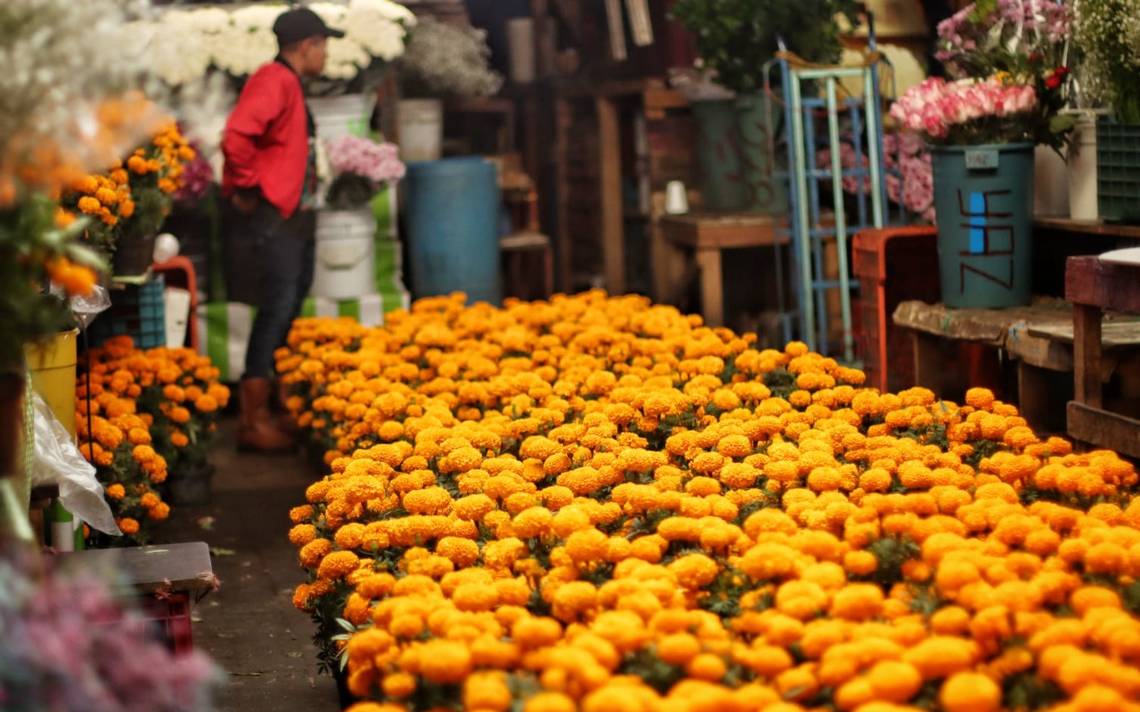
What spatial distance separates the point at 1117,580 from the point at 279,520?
415 centimetres

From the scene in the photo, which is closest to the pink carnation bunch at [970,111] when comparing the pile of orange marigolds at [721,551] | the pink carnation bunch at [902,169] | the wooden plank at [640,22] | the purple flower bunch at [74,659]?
the pile of orange marigolds at [721,551]

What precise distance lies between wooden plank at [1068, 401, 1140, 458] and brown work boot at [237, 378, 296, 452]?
4.17 metres

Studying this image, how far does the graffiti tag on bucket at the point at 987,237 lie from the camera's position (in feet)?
17.8

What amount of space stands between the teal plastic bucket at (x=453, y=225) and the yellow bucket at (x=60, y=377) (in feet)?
14.6

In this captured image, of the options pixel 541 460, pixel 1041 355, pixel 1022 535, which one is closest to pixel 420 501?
pixel 541 460

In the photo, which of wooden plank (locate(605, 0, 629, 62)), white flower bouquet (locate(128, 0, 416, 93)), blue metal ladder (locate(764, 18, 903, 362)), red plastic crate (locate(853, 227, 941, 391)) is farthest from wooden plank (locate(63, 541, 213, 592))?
wooden plank (locate(605, 0, 629, 62))

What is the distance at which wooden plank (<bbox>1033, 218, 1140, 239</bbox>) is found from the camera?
5023 millimetres

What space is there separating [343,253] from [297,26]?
1.48 metres

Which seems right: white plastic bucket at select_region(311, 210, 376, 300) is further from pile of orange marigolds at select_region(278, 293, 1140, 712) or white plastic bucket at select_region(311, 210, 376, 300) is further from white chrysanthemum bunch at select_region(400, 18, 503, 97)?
pile of orange marigolds at select_region(278, 293, 1140, 712)

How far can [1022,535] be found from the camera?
9.18ft

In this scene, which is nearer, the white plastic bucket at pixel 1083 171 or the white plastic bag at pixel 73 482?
the white plastic bag at pixel 73 482

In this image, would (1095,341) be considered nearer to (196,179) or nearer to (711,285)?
(711,285)

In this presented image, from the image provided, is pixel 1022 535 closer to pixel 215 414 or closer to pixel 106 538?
pixel 106 538

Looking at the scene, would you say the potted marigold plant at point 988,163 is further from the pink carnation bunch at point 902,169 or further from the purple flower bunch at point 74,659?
the purple flower bunch at point 74,659
